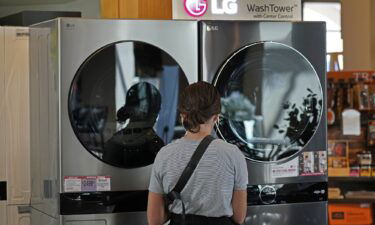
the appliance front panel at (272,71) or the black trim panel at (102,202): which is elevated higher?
the appliance front panel at (272,71)

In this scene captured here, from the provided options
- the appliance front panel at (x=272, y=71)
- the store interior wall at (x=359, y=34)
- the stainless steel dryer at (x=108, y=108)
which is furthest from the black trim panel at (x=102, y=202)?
the store interior wall at (x=359, y=34)

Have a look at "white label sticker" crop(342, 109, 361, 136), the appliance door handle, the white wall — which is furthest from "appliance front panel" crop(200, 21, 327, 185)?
the white wall

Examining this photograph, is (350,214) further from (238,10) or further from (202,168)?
(202,168)

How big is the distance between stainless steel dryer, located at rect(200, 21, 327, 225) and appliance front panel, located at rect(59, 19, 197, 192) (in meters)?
0.15

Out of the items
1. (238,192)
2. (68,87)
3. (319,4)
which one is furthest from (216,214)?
(319,4)

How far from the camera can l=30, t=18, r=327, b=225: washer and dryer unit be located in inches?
111

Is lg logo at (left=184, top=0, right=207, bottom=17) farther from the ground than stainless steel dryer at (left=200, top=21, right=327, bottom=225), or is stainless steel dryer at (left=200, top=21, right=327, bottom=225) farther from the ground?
lg logo at (left=184, top=0, right=207, bottom=17)

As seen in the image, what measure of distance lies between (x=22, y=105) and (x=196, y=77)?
972mm

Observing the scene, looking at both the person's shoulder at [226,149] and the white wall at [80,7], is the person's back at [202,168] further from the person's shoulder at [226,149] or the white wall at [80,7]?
the white wall at [80,7]

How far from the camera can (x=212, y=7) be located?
123 inches

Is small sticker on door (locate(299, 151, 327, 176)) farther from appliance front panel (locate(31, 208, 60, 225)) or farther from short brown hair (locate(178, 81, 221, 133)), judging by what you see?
appliance front panel (locate(31, 208, 60, 225))

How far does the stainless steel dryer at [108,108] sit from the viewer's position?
281 cm

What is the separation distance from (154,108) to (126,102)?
13cm

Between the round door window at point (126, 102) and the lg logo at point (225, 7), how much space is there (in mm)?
386
